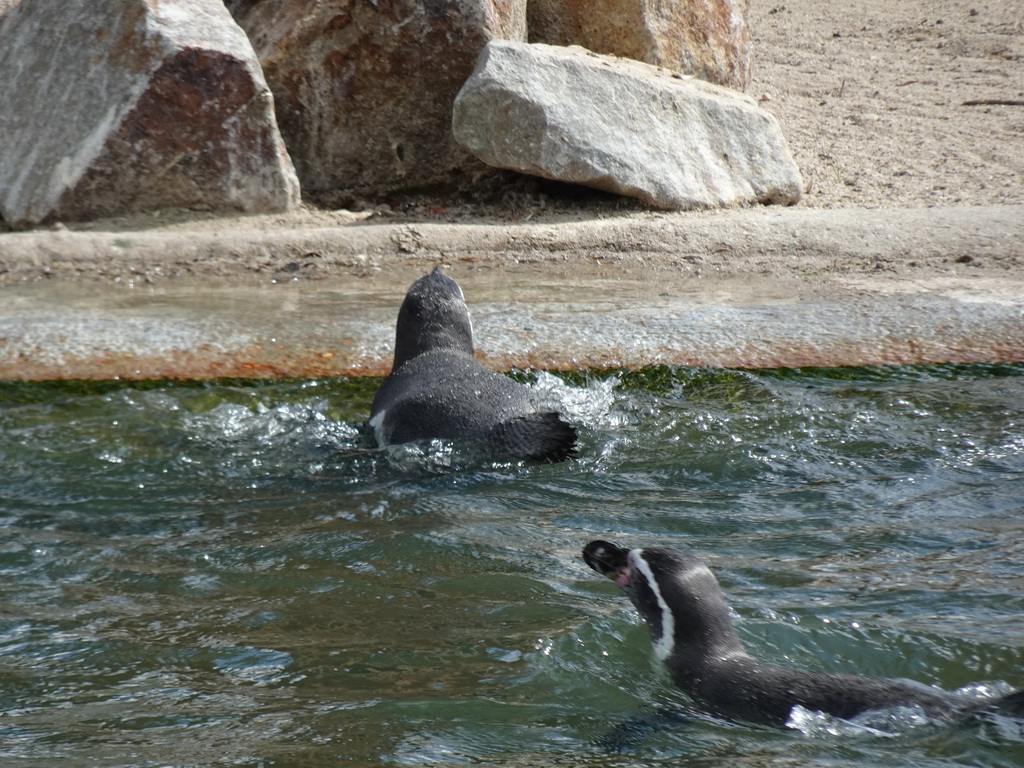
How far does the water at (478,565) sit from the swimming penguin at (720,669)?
0.04 m

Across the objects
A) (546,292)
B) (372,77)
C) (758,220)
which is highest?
(372,77)

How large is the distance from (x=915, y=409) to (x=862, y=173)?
4.50 meters

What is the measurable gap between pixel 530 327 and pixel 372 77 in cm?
334

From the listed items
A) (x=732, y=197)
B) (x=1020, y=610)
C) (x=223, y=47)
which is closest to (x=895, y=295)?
(x=732, y=197)

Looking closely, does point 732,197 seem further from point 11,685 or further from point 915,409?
point 11,685

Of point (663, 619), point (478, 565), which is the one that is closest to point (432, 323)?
point (478, 565)

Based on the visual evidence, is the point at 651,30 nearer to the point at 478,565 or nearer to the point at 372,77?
the point at 372,77

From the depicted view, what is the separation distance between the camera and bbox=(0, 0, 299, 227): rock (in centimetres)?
650

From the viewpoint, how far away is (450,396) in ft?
12.0

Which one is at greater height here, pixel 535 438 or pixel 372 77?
pixel 372 77

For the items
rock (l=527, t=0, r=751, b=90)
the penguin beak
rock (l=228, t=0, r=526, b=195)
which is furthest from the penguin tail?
rock (l=527, t=0, r=751, b=90)

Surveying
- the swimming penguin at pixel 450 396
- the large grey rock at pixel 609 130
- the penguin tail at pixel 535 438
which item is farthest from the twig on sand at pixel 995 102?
the penguin tail at pixel 535 438

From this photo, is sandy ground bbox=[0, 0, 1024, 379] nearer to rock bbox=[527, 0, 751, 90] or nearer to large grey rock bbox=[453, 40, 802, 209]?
large grey rock bbox=[453, 40, 802, 209]

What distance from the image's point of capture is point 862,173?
8.09 metres
